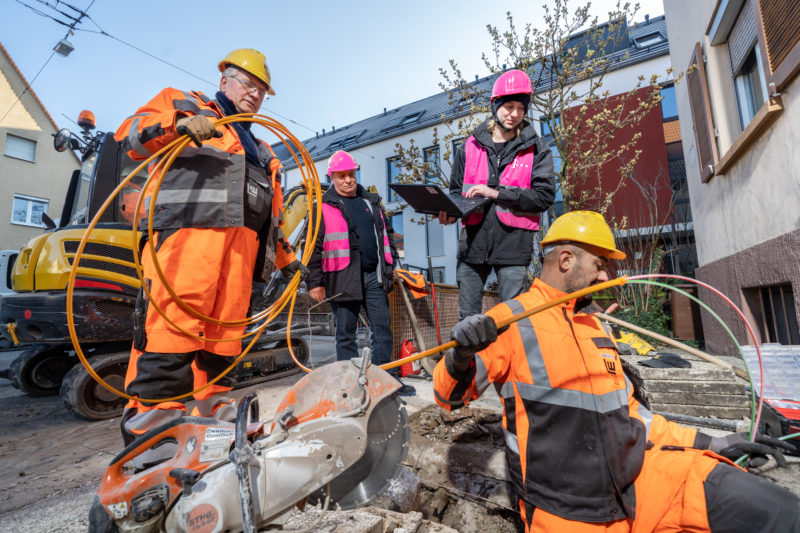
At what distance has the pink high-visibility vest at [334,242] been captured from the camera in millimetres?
3164

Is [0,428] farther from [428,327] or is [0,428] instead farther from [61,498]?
[428,327]

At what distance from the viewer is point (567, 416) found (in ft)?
4.42

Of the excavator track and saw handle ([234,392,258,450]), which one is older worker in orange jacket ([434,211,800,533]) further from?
A: the excavator track

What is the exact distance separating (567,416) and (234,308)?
1628 millimetres

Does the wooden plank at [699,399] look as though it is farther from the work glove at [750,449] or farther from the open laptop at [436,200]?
the open laptop at [436,200]

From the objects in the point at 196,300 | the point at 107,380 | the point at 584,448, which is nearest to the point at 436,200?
the point at 196,300

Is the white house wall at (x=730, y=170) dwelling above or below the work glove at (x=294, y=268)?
above

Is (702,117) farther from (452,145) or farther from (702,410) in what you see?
(452,145)

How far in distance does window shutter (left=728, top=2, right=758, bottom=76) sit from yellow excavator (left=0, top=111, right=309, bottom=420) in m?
5.52

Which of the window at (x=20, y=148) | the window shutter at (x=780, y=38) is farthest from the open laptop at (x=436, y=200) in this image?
the window at (x=20, y=148)

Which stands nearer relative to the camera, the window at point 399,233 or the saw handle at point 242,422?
the saw handle at point 242,422

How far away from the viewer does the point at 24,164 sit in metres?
15.6

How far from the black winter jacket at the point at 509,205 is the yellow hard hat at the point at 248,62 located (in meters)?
1.54

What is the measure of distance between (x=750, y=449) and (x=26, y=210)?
22164 millimetres
